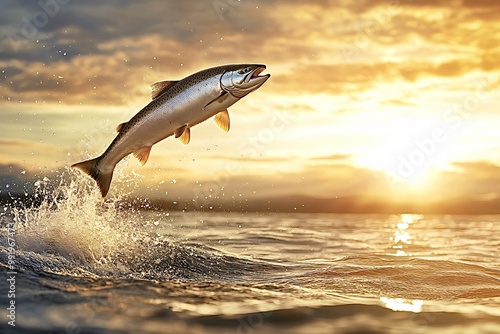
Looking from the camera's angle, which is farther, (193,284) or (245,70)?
(193,284)

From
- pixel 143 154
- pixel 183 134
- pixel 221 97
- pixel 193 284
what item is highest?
pixel 221 97

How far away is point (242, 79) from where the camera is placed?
7.45 m

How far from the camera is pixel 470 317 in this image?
6.75 metres

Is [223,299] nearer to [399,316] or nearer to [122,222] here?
[399,316]

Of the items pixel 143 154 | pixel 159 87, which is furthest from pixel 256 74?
pixel 143 154

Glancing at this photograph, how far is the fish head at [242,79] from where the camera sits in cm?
745

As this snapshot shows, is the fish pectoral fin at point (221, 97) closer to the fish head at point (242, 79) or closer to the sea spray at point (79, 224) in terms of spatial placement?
the fish head at point (242, 79)

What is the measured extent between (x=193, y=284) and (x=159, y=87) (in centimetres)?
295

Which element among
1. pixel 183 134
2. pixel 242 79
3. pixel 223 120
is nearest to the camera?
pixel 242 79

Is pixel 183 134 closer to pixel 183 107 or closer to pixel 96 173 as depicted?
pixel 183 107

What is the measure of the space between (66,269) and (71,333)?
3.35 metres

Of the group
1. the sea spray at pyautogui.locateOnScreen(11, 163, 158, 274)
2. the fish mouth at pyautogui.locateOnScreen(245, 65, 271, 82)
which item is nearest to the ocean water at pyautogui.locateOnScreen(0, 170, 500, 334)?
the sea spray at pyautogui.locateOnScreen(11, 163, 158, 274)

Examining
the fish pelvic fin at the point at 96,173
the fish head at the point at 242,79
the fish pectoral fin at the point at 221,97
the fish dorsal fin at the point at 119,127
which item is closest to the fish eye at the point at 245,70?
the fish head at the point at 242,79

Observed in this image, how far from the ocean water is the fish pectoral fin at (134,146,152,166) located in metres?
Answer: 1.77
